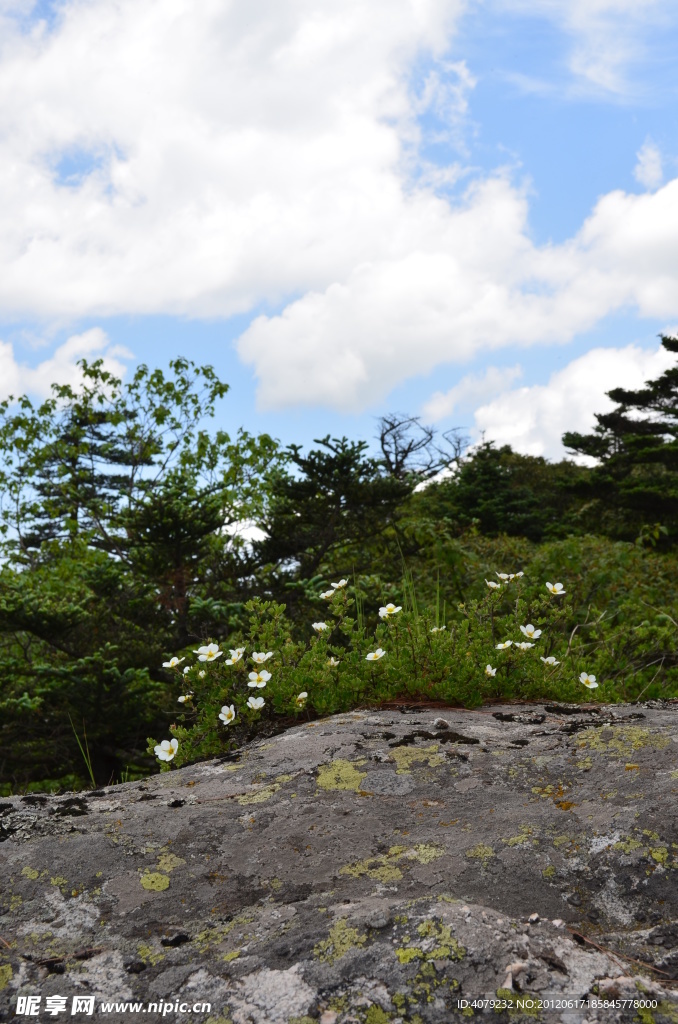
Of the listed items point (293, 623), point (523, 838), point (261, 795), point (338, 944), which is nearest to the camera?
point (338, 944)

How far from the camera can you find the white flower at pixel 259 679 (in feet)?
12.0

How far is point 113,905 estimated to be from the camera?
1.97 metres

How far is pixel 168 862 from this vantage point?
214 cm

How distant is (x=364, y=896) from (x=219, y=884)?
1.30 ft

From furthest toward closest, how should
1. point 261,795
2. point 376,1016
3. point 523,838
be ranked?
point 261,795 < point 523,838 < point 376,1016

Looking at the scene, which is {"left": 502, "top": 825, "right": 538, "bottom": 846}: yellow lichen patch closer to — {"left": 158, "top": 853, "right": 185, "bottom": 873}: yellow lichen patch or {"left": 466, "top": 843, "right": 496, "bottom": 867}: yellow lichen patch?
{"left": 466, "top": 843, "right": 496, "bottom": 867}: yellow lichen patch

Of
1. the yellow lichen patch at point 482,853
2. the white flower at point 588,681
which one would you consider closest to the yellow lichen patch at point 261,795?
the yellow lichen patch at point 482,853

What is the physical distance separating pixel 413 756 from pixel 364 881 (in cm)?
77

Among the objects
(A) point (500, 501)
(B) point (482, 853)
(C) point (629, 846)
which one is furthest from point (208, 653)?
(A) point (500, 501)

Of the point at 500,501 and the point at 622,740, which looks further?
the point at 500,501

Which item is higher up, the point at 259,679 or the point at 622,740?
the point at 259,679

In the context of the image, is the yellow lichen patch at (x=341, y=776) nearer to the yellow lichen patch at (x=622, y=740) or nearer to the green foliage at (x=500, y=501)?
the yellow lichen patch at (x=622, y=740)

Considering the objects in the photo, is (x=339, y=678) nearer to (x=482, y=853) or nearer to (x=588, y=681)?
(x=588, y=681)

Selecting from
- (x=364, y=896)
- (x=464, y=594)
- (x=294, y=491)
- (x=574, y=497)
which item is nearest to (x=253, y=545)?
(x=294, y=491)
